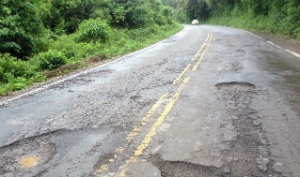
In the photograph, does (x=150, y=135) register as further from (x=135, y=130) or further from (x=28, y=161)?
(x=28, y=161)

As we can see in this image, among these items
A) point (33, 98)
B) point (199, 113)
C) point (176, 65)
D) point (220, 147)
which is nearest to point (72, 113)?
point (33, 98)

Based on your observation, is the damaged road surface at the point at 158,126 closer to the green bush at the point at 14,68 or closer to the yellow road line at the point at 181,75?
the yellow road line at the point at 181,75

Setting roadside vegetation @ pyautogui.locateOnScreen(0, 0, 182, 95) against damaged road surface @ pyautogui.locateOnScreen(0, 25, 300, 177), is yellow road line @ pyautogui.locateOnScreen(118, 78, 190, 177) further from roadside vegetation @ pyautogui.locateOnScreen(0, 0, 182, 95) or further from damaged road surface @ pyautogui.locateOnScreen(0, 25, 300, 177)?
roadside vegetation @ pyautogui.locateOnScreen(0, 0, 182, 95)

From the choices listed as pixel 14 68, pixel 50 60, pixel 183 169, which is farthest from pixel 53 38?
pixel 183 169

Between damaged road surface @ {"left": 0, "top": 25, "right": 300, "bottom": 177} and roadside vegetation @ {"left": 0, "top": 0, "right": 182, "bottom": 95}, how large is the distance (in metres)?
2.02

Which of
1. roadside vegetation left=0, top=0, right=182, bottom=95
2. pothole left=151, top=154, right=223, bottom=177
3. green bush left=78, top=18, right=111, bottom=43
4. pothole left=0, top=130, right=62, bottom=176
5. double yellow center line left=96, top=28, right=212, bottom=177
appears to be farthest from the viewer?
green bush left=78, top=18, right=111, bottom=43

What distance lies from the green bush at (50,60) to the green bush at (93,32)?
16.2ft

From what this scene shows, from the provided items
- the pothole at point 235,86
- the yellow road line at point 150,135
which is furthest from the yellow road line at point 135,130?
the pothole at point 235,86

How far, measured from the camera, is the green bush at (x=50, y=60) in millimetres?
10317

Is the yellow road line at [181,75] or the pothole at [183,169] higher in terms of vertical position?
the pothole at [183,169]

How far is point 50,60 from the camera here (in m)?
10.5

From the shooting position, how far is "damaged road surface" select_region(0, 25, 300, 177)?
3.54 meters

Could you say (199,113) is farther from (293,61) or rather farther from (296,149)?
(293,61)

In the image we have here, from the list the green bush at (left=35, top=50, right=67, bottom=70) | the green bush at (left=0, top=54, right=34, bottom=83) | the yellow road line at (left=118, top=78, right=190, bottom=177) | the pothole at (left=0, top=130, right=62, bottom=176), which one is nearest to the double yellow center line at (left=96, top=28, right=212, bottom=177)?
the yellow road line at (left=118, top=78, right=190, bottom=177)
